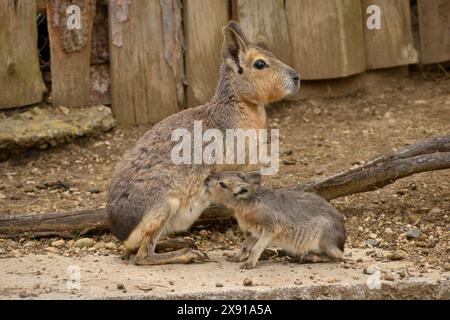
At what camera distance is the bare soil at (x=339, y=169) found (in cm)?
843

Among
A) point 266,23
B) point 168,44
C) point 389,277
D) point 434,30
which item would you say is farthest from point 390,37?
point 389,277

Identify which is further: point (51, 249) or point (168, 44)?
point (168, 44)

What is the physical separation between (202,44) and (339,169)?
1.96 metres

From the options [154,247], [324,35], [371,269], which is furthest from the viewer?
[324,35]

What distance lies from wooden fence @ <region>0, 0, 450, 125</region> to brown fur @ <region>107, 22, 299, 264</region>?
1.98m

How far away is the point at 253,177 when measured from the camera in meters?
8.02

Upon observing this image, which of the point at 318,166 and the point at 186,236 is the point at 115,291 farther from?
the point at 318,166

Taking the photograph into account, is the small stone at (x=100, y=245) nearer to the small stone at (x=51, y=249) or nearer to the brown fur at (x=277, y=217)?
the small stone at (x=51, y=249)

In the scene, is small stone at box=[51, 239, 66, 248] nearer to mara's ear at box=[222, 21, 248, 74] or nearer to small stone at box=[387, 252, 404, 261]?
mara's ear at box=[222, 21, 248, 74]

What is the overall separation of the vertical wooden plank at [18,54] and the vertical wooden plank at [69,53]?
7.2 inches

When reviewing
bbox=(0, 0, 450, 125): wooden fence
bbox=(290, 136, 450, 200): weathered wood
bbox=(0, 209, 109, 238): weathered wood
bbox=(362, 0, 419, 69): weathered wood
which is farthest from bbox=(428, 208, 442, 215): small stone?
bbox=(0, 209, 109, 238): weathered wood

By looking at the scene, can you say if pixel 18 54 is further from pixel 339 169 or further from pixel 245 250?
pixel 245 250

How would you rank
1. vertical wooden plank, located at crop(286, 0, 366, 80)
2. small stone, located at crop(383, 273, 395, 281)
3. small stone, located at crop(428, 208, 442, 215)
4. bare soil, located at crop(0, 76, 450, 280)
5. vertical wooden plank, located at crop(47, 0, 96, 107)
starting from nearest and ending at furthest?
small stone, located at crop(383, 273, 395, 281), bare soil, located at crop(0, 76, 450, 280), small stone, located at crop(428, 208, 442, 215), vertical wooden plank, located at crop(47, 0, 96, 107), vertical wooden plank, located at crop(286, 0, 366, 80)

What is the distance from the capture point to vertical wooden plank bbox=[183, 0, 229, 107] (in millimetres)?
10414
